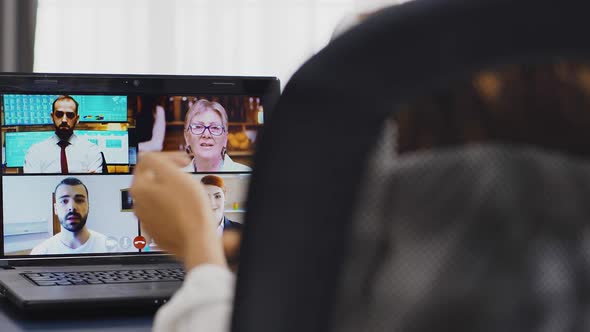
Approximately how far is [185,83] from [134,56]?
1601 mm

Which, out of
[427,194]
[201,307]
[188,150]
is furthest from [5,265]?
[427,194]

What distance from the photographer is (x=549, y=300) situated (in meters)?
0.33

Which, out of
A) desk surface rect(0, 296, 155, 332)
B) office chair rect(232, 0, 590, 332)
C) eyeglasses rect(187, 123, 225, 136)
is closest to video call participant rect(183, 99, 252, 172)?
eyeglasses rect(187, 123, 225, 136)

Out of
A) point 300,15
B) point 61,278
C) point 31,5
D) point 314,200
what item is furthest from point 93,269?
point 300,15

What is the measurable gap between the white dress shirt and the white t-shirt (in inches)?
3.7

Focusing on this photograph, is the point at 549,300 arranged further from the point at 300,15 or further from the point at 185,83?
the point at 300,15

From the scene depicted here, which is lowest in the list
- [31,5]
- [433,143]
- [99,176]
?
[99,176]

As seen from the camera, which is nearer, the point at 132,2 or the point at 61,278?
the point at 61,278

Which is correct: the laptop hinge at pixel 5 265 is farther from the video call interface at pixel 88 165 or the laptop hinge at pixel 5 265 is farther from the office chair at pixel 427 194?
the office chair at pixel 427 194

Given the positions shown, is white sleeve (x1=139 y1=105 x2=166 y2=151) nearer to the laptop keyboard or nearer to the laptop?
the laptop

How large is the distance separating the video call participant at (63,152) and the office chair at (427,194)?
88 centimetres

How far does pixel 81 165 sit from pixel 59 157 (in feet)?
0.11

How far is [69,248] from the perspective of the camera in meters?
1.17

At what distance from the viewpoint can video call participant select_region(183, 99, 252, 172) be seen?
47.7 inches
